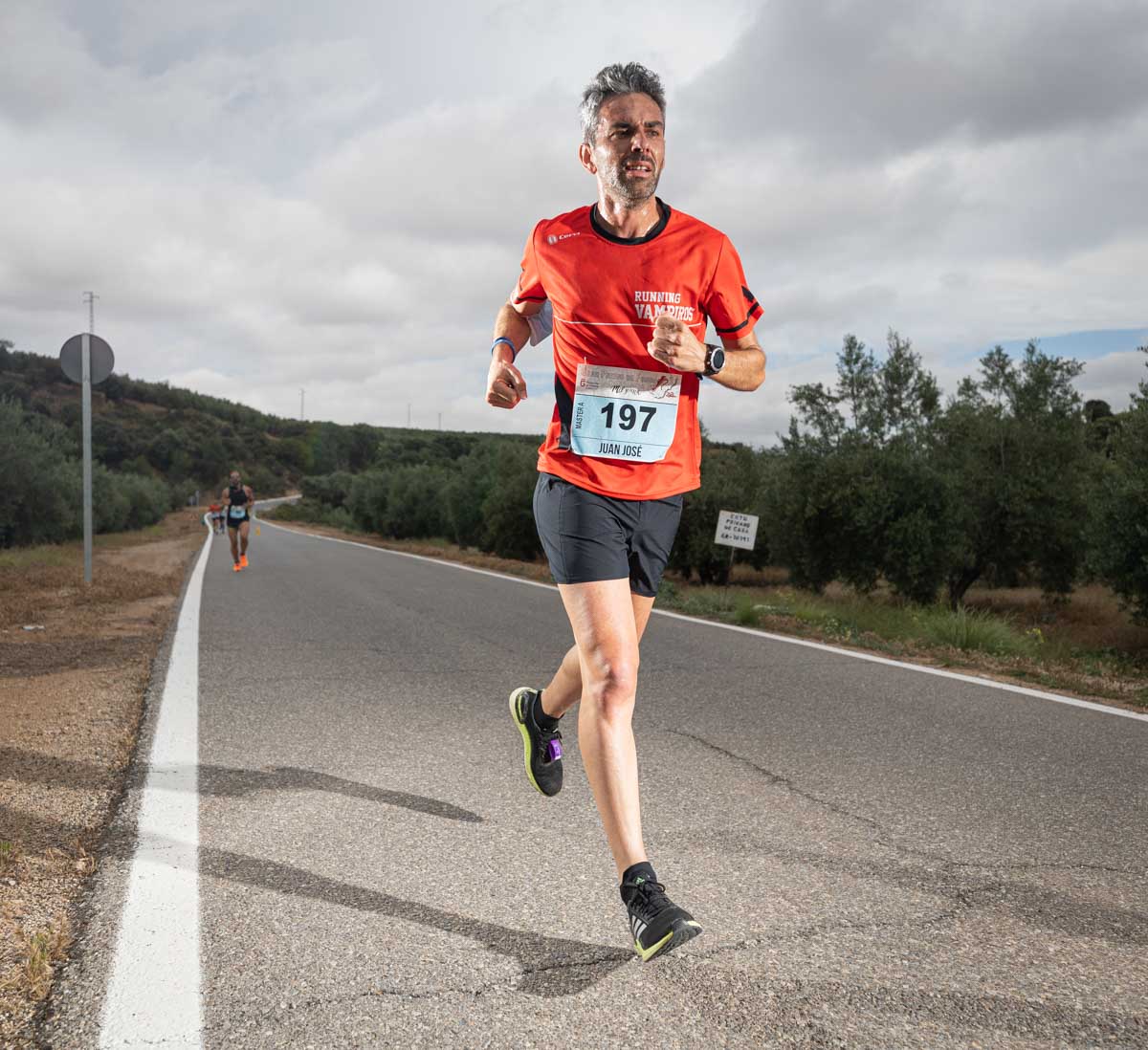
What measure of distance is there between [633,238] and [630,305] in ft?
0.75

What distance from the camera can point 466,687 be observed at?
637 cm

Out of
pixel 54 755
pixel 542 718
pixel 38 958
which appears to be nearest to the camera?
pixel 38 958

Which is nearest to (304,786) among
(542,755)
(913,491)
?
(542,755)

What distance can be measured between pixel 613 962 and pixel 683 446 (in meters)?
1.52

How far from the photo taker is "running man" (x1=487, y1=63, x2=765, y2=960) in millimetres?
2902

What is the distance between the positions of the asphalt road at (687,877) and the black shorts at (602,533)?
97 centimetres

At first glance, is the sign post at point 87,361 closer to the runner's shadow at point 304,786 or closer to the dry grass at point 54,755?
the dry grass at point 54,755

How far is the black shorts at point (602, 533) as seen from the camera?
9.62 feet

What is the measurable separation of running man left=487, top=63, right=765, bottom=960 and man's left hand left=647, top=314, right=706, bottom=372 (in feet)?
0.04

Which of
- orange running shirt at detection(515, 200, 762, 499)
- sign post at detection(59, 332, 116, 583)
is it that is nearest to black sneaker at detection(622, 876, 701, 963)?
orange running shirt at detection(515, 200, 762, 499)

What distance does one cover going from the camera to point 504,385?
3.23 m

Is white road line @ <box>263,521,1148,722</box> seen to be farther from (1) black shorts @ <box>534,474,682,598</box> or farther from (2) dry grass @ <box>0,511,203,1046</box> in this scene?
(2) dry grass @ <box>0,511,203,1046</box>

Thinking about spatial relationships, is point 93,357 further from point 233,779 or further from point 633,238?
point 633,238

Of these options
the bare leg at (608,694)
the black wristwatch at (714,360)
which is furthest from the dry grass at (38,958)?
the black wristwatch at (714,360)
